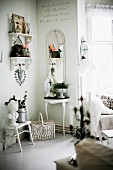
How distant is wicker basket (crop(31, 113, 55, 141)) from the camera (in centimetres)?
464

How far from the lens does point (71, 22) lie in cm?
499

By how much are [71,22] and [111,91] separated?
1.61 m

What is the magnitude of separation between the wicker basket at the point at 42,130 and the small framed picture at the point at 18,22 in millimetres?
1576

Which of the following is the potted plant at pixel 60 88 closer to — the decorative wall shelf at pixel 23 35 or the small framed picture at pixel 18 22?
the decorative wall shelf at pixel 23 35

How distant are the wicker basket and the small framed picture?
1.58 metres

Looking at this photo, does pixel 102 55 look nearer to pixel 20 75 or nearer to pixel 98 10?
pixel 98 10

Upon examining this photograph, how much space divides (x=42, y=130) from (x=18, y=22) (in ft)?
6.39

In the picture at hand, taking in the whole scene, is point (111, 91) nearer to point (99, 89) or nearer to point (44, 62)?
point (99, 89)

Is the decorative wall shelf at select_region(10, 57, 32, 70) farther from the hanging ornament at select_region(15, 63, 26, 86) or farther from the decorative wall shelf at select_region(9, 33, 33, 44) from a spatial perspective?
the decorative wall shelf at select_region(9, 33, 33, 44)

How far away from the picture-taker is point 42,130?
467 centimetres

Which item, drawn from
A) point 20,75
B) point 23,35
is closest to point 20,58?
point 20,75

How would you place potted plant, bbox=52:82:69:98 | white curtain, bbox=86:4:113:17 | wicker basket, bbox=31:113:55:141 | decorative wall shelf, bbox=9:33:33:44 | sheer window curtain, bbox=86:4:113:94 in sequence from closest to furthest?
decorative wall shelf, bbox=9:33:33:44 → wicker basket, bbox=31:113:55:141 → potted plant, bbox=52:82:69:98 → white curtain, bbox=86:4:113:17 → sheer window curtain, bbox=86:4:113:94

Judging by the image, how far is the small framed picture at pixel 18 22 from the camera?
14.9 feet

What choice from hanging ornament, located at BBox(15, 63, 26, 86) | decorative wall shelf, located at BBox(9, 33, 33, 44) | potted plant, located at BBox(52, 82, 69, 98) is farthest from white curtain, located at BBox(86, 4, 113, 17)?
hanging ornament, located at BBox(15, 63, 26, 86)
